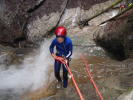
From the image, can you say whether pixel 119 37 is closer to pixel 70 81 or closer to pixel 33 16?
pixel 70 81

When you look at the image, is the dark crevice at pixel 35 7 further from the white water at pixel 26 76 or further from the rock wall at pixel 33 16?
the white water at pixel 26 76

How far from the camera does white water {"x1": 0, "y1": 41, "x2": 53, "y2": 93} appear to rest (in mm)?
8070

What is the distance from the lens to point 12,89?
8.05 meters

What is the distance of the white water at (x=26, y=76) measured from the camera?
8.07m

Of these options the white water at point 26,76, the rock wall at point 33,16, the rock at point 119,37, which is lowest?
the white water at point 26,76

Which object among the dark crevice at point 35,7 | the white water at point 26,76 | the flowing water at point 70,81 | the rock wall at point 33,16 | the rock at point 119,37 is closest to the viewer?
the flowing water at point 70,81

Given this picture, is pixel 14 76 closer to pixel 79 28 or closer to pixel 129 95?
pixel 129 95

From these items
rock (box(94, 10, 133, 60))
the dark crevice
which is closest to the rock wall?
the dark crevice

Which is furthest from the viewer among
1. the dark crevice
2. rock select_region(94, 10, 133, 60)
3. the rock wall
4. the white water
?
the dark crevice

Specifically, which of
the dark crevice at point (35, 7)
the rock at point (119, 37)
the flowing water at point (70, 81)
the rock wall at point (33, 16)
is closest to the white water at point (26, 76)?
the flowing water at point (70, 81)

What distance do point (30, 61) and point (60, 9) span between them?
5.39 metres

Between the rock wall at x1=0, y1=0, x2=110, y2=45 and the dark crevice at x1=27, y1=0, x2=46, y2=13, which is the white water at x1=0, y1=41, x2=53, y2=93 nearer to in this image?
the rock wall at x1=0, y1=0, x2=110, y2=45

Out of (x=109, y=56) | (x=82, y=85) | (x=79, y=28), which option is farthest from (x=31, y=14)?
(x=82, y=85)

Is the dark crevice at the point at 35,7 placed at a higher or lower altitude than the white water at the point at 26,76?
higher
